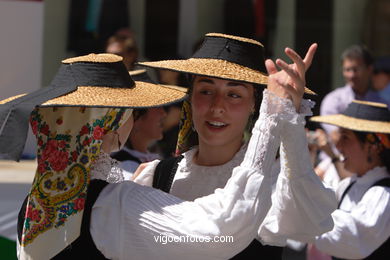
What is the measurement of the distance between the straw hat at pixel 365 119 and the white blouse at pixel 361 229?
335 millimetres

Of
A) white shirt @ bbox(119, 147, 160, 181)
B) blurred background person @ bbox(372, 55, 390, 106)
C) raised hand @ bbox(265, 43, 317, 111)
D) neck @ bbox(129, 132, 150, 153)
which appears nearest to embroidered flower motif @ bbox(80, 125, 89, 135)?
raised hand @ bbox(265, 43, 317, 111)

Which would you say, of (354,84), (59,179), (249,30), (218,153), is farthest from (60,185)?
(249,30)

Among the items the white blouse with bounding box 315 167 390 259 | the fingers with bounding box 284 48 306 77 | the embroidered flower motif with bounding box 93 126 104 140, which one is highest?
the fingers with bounding box 284 48 306 77

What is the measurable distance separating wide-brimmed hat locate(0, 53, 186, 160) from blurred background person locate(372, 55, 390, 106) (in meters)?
4.33

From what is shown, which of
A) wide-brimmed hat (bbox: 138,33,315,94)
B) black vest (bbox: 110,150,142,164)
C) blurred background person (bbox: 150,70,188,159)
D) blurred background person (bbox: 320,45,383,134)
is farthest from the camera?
blurred background person (bbox: 320,45,383,134)

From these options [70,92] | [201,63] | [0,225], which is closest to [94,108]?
[70,92]

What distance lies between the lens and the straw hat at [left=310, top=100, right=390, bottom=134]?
4.09 metres

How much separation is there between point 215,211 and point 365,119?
220 cm

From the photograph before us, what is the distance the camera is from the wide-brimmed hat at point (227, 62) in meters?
2.56

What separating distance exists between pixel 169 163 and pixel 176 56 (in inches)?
176

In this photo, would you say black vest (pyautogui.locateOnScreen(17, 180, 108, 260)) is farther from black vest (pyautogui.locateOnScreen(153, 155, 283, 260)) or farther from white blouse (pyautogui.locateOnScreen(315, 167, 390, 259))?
white blouse (pyautogui.locateOnScreen(315, 167, 390, 259))

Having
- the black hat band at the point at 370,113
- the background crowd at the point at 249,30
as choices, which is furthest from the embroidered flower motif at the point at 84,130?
the background crowd at the point at 249,30

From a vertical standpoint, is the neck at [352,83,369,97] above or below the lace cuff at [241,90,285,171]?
below

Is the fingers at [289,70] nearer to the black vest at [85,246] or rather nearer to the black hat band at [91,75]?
the black hat band at [91,75]
